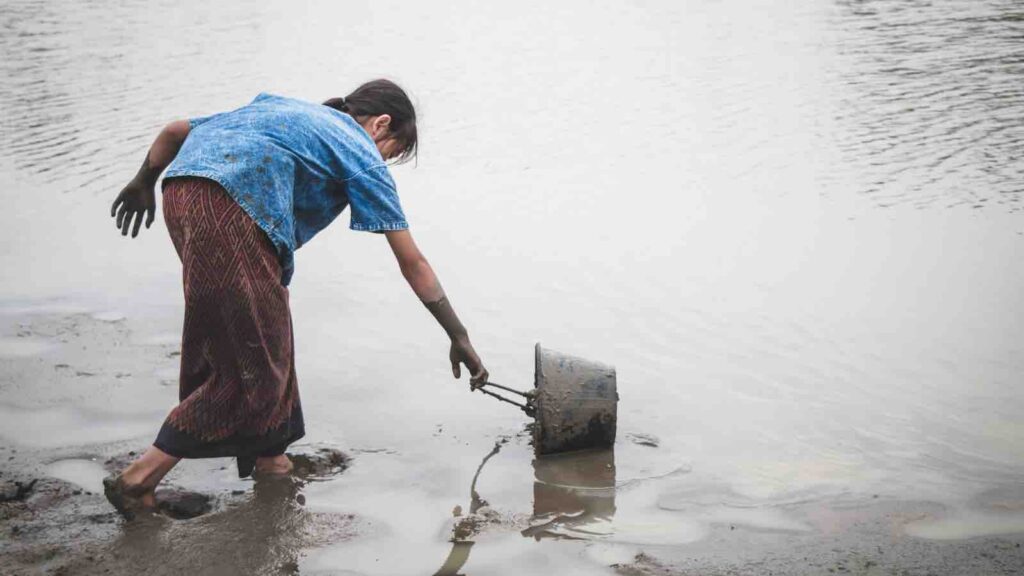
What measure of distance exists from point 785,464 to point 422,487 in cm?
146

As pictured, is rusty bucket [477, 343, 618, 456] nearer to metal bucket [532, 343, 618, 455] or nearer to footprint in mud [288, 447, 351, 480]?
metal bucket [532, 343, 618, 455]

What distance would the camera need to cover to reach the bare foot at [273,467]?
3535 millimetres

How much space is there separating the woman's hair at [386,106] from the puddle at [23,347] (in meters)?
2.45

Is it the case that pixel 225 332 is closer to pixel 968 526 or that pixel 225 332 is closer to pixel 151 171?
pixel 151 171

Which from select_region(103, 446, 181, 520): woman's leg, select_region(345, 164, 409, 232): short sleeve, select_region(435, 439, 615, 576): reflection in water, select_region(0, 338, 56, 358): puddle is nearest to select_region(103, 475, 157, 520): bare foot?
select_region(103, 446, 181, 520): woman's leg

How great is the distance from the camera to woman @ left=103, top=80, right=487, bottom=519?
2.88 meters

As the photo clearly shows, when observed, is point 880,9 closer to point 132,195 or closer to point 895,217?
point 895,217

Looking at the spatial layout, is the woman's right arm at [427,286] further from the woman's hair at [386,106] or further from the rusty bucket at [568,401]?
the rusty bucket at [568,401]

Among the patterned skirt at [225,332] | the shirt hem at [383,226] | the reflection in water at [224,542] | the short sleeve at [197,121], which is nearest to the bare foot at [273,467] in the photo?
the reflection in water at [224,542]

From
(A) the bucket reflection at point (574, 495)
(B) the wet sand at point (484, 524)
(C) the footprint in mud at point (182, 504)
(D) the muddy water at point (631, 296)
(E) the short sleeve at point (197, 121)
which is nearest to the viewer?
(B) the wet sand at point (484, 524)

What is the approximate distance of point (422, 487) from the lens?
362cm

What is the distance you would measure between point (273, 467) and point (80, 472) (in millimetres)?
688

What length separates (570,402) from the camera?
380 cm

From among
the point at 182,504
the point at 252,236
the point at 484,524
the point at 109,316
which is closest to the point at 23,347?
the point at 109,316
